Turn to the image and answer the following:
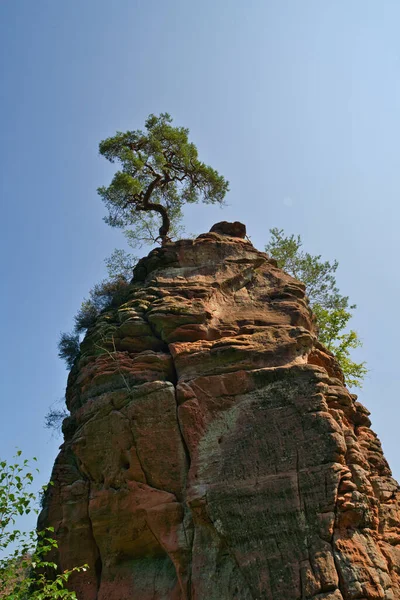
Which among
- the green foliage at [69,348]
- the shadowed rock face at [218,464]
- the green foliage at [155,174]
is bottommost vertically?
the shadowed rock face at [218,464]

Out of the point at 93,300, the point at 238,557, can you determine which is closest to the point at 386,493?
the point at 238,557

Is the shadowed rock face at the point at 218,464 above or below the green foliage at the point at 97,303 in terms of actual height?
below

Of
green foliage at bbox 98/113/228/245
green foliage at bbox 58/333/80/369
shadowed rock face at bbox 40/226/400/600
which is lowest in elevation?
shadowed rock face at bbox 40/226/400/600

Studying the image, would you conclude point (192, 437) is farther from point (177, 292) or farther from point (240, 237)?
point (240, 237)

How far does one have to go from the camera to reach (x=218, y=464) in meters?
11.6

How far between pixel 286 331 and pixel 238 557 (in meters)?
5.70

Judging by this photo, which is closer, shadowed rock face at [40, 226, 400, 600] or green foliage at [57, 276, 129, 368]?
shadowed rock face at [40, 226, 400, 600]

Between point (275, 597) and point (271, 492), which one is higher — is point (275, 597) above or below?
below

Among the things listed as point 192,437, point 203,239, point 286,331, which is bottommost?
point 192,437

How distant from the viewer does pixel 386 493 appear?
13.2 meters

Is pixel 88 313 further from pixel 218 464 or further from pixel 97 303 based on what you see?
pixel 218 464

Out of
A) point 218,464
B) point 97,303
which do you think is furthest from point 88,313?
point 218,464

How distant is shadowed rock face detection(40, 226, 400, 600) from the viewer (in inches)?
400

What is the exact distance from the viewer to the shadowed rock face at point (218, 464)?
33.3 ft
